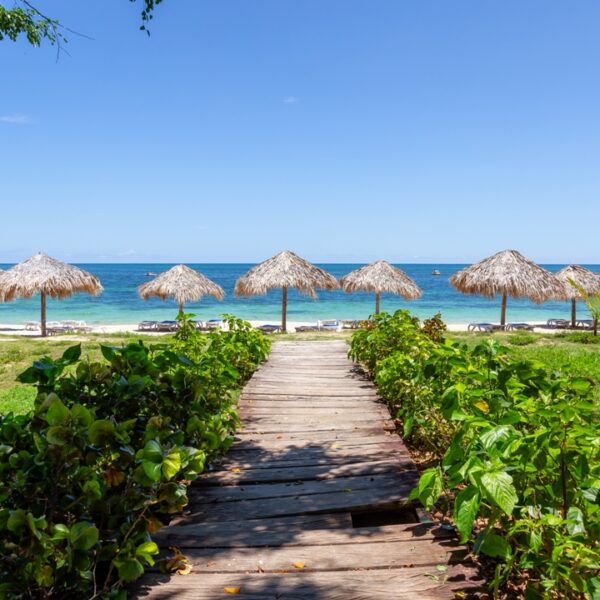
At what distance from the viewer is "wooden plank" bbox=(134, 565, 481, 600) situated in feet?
6.31

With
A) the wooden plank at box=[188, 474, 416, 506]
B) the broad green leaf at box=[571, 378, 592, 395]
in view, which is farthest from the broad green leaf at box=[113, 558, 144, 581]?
the broad green leaf at box=[571, 378, 592, 395]

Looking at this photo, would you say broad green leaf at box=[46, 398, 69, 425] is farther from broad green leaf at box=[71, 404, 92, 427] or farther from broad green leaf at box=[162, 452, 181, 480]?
broad green leaf at box=[162, 452, 181, 480]

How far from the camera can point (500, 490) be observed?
4.59 ft

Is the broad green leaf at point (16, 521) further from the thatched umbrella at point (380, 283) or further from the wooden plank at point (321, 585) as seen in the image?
the thatched umbrella at point (380, 283)

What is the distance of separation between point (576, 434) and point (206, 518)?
1899 millimetres

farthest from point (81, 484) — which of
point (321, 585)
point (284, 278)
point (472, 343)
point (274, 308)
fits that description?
point (274, 308)

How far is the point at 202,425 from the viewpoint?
8.43ft

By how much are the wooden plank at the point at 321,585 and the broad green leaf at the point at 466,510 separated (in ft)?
2.06

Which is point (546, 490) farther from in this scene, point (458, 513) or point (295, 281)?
point (295, 281)

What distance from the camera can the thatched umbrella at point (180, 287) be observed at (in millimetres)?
19234

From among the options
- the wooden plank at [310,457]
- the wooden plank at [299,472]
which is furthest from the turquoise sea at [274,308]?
the wooden plank at [299,472]

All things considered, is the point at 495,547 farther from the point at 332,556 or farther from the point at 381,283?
the point at 381,283

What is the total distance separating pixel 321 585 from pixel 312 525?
1.68ft

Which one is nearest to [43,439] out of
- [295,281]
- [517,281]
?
[295,281]
